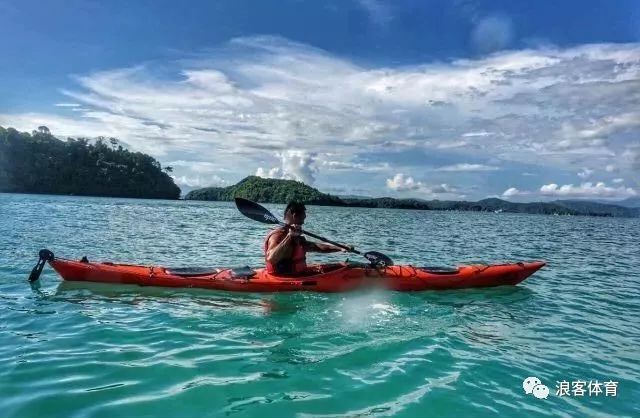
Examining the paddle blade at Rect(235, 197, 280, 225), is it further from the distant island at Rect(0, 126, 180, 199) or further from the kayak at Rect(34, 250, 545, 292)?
the distant island at Rect(0, 126, 180, 199)

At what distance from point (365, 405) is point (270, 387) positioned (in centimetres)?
104

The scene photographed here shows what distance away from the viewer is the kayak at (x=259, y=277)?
30.3 ft

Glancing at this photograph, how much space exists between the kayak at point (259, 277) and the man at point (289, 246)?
0.60ft

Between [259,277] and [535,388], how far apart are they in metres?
5.38

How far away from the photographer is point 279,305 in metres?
8.59

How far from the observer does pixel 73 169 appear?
10325cm

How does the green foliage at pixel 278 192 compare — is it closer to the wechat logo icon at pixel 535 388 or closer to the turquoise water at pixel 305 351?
the turquoise water at pixel 305 351

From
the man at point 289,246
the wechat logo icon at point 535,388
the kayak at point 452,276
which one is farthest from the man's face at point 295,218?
the wechat logo icon at point 535,388

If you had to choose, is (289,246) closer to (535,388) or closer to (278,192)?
(535,388)

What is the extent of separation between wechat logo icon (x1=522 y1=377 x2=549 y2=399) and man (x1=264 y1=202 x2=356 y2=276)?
4713 mm

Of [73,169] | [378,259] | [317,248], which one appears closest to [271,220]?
[317,248]

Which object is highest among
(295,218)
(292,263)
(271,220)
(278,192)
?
(278,192)

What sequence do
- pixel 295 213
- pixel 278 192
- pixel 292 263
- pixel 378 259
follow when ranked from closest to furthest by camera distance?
pixel 295 213 < pixel 292 263 < pixel 378 259 < pixel 278 192

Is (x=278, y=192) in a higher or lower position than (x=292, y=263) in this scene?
higher
